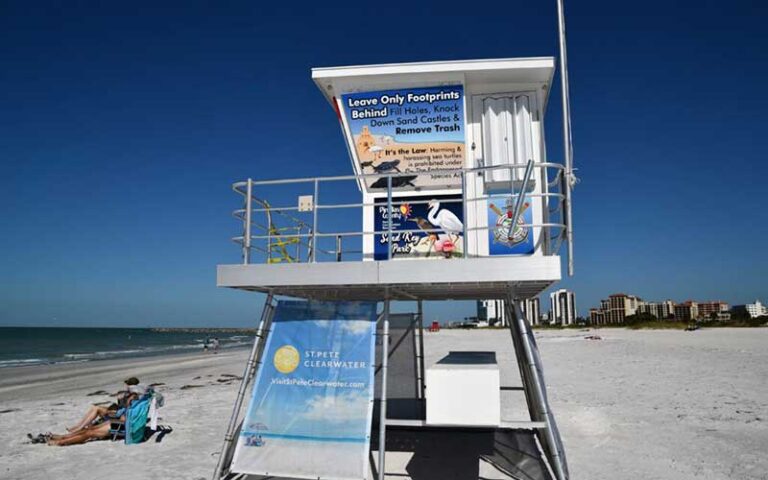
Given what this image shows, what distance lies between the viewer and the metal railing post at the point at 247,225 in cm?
713

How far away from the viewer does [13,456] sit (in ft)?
30.8

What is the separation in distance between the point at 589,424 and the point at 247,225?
8.64m

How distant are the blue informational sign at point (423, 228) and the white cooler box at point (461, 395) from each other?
6.32ft

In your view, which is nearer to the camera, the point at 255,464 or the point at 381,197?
the point at 255,464

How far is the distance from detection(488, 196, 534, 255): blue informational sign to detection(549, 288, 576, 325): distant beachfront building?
113m

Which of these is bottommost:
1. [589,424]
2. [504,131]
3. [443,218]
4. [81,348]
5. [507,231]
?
[81,348]

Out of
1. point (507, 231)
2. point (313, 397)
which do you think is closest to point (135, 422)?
point (313, 397)

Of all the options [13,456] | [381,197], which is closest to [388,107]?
[381,197]

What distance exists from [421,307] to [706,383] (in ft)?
43.6

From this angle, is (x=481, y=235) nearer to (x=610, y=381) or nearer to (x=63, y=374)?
(x=610, y=381)

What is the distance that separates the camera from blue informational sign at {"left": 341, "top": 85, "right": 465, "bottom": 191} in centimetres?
796

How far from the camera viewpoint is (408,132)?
801 cm

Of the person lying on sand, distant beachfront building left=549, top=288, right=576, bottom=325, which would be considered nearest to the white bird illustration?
the person lying on sand

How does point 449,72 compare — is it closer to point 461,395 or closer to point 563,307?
point 461,395
